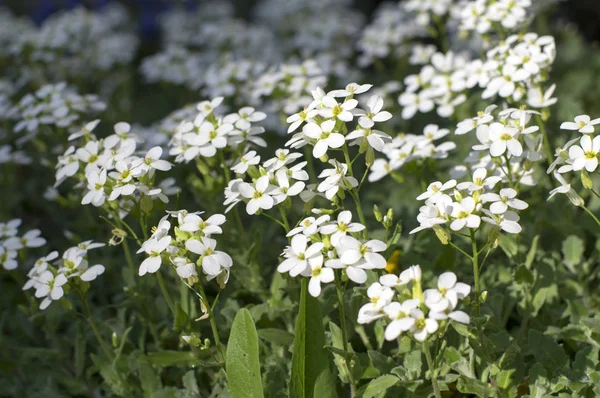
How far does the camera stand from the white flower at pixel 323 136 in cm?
251

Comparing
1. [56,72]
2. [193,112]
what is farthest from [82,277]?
[56,72]

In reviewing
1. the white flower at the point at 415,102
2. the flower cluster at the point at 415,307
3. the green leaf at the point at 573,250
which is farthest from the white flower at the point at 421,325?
the white flower at the point at 415,102

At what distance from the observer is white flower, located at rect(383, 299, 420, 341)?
1994 millimetres

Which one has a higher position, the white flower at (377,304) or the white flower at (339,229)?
the white flower at (339,229)

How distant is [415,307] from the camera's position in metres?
2.05

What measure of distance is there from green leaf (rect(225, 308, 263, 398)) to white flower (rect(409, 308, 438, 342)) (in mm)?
632

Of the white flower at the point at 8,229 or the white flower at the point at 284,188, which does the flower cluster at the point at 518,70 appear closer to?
the white flower at the point at 284,188

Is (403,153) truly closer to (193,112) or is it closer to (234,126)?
(234,126)

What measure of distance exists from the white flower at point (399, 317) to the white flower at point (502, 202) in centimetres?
50

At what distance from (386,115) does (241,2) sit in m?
7.06

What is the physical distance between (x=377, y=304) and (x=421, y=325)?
0.16m

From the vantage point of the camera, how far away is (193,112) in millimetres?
4016

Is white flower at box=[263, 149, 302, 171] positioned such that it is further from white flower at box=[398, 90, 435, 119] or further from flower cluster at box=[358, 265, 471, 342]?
white flower at box=[398, 90, 435, 119]

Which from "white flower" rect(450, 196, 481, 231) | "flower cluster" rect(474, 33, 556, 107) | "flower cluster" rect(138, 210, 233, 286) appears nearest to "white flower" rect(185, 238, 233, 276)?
"flower cluster" rect(138, 210, 233, 286)
